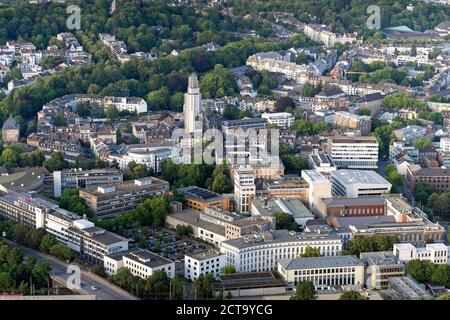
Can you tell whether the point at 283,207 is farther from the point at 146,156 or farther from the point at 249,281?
the point at 146,156

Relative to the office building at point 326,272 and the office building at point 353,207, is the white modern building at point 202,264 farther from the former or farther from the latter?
the office building at point 353,207

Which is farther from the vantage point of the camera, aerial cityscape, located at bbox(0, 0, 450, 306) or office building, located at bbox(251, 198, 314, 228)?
office building, located at bbox(251, 198, 314, 228)

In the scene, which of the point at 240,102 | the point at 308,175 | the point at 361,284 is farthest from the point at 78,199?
the point at 240,102

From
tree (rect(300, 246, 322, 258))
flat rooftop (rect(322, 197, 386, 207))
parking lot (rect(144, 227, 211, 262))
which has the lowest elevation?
parking lot (rect(144, 227, 211, 262))

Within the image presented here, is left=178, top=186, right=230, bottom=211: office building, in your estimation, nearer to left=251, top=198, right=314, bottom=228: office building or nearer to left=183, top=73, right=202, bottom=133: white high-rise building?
left=251, top=198, right=314, bottom=228: office building

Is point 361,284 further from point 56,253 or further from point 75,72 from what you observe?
point 75,72

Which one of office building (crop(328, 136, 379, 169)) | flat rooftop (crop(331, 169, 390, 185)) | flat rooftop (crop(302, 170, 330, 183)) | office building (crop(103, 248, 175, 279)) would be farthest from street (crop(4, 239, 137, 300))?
office building (crop(328, 136, 379, 169))

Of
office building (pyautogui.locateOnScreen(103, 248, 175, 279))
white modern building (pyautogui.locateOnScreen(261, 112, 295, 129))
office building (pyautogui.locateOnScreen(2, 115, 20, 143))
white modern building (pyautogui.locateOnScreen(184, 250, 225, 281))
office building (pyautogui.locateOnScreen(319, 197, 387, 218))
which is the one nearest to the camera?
office building (pyautogui.locateOnScreen(103, 248, 175, 279))
